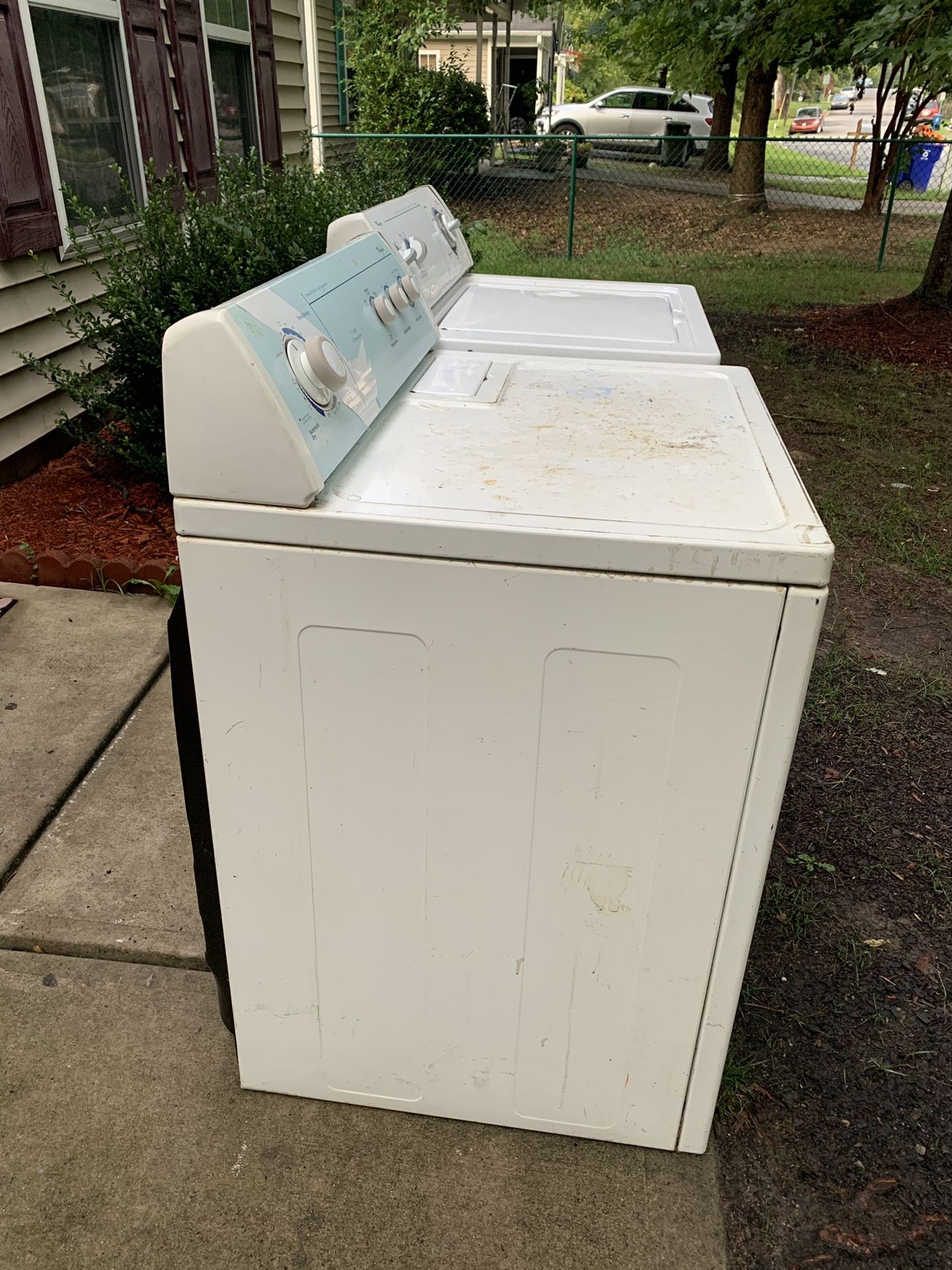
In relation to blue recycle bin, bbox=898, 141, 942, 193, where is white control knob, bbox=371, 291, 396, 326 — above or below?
above

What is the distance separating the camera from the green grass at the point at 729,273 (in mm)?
8969

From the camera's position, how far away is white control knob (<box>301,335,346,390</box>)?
4.33 feet

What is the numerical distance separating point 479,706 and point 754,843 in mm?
442

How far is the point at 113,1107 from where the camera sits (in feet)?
5.79

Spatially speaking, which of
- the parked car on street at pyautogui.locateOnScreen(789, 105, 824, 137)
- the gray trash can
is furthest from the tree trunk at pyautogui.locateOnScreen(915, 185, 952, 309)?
the parked car on street at pyautogui.locateOnScreen(789, 105, 824, 137)

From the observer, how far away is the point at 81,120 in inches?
176

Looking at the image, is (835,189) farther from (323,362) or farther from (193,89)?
(323,362)

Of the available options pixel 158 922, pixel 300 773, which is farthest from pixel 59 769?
pixel 300 773

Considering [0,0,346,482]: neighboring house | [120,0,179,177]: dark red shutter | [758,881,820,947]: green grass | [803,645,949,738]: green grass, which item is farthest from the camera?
[120,0,179,177]: dark red shutter

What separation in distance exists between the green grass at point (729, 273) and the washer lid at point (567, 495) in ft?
24.6

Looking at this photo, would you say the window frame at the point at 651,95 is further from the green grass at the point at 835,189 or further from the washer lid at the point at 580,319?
the washer lid at the point at 580,319

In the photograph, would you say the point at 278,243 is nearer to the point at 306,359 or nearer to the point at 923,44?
the point at 306,359

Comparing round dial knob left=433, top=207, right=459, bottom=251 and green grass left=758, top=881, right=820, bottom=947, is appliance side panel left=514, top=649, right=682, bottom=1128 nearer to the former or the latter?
green grass left=758, top=881, right=820, bottom=947

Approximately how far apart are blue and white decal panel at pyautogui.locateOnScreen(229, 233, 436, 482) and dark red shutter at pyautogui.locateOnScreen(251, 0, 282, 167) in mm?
5948
